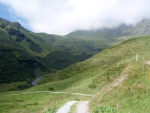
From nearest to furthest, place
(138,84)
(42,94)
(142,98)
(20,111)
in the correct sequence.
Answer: (142,98) → (138,84) → (20,111) → (42,94)

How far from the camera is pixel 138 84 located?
3278 cm

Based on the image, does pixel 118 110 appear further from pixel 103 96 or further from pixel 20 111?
pixel 20 111

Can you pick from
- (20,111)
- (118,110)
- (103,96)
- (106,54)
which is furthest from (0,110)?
(106,54)

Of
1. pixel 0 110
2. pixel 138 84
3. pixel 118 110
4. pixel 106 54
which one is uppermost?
pixel 106 54

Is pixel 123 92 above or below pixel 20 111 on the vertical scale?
above

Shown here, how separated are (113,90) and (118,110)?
7.11 m

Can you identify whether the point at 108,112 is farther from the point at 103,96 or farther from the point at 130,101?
the point at 103,96

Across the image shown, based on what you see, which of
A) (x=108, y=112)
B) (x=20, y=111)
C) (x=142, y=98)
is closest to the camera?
(x=108, y=112)

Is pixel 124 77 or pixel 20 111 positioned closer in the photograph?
pixel 124 77

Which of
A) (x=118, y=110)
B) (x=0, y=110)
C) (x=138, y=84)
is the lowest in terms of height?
(x=0, y=110)

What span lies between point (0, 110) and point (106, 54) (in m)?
A: 79.3

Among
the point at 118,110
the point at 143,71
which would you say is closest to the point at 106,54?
the point at 143,71

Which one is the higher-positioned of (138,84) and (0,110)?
(138,84)

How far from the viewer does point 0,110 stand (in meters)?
85.0
